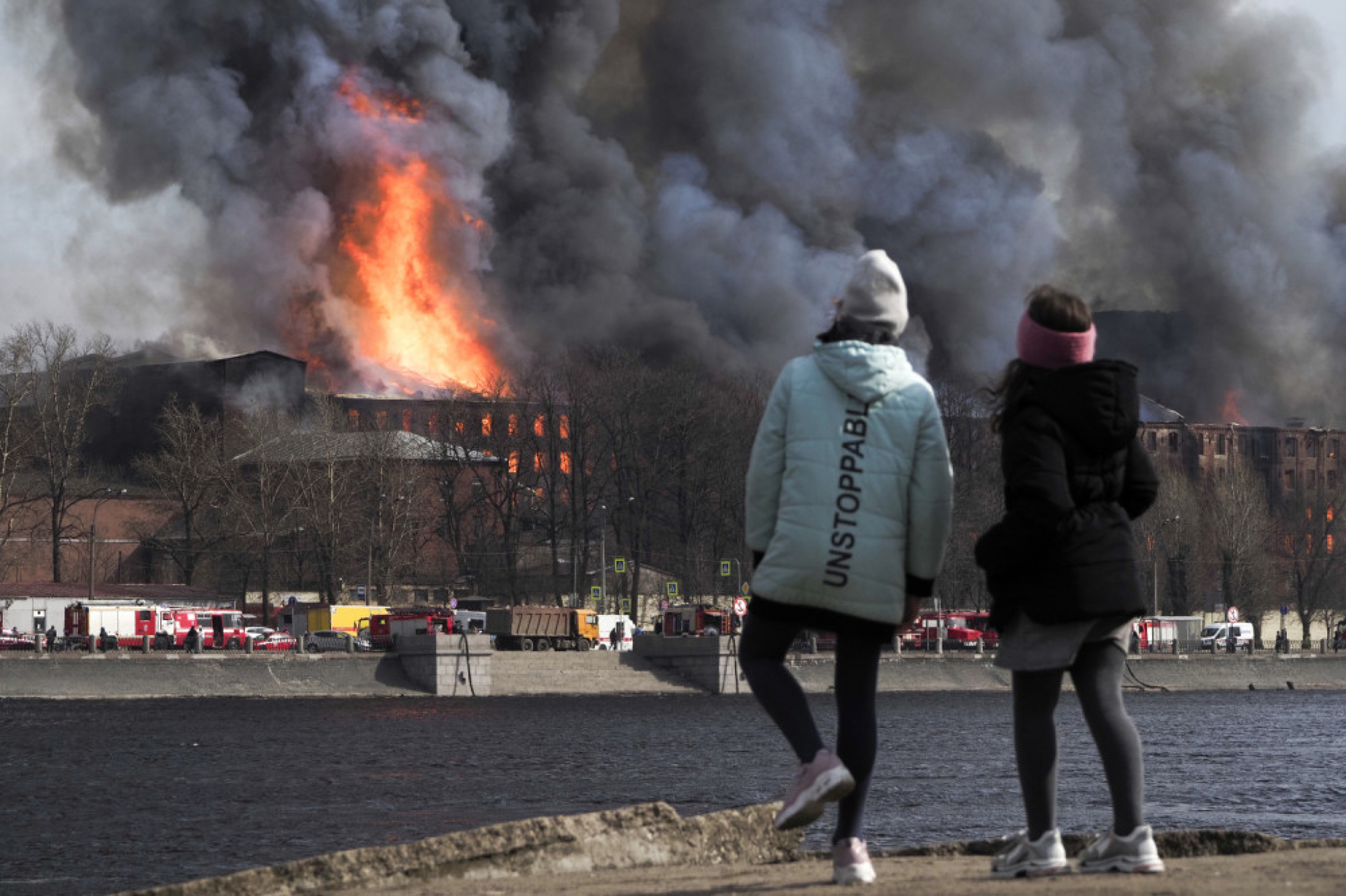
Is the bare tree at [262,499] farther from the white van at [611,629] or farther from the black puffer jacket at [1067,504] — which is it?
the black puffer jacket at [1067,504]

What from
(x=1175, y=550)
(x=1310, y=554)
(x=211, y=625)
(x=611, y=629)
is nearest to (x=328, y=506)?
(x=211, y=625)

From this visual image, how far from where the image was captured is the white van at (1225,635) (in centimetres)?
9612

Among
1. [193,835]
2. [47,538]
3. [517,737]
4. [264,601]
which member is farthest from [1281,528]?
[193,835]

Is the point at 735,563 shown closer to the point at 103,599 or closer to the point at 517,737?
the point at 103,599

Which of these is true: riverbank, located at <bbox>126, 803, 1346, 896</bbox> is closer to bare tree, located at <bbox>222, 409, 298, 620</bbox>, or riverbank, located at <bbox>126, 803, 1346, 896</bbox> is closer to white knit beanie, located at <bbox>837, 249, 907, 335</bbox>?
white knit beanie, located at <bbox>837, 249, 907, 335</bbox>

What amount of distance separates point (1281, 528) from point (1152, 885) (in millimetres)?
117314

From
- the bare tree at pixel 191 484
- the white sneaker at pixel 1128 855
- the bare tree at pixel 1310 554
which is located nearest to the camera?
the white sneaker at pixel 1128 855

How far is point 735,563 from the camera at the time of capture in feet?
310

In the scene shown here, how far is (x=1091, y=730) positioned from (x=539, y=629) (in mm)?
76146

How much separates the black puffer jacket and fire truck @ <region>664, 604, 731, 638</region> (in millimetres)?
78143

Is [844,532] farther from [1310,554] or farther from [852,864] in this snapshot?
[1310,554]

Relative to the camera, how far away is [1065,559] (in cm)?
716

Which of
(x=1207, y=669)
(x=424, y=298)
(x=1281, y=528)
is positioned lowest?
(x=1207, y=669)

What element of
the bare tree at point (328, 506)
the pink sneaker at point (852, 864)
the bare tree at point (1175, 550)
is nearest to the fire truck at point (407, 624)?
the bare tree at point (328, 506)
